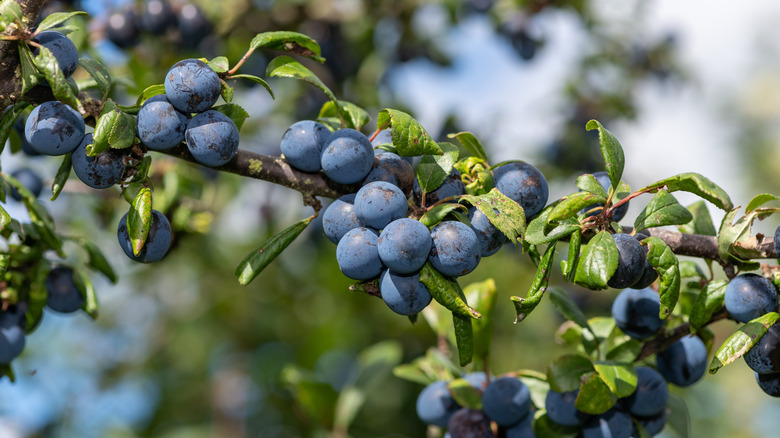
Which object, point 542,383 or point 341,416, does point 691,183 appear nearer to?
point 542,383

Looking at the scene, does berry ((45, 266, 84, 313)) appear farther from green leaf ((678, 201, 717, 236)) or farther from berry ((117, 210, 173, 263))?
green leaf ((678, 201, 717, 236))

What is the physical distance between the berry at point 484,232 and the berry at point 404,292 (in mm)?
139

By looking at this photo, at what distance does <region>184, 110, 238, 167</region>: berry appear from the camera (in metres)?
1.21

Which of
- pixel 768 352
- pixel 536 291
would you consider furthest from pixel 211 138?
pixel 768 352

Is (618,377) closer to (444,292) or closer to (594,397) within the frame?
(594,397)

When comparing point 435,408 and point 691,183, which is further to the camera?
point 435,408

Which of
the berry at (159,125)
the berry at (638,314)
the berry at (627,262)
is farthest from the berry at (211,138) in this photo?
the berry at (638,314)

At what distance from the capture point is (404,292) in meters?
1.18

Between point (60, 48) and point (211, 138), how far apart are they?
1.09 ft

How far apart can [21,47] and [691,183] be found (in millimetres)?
1242

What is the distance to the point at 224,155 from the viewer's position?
1229mm

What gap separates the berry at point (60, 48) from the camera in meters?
1.22

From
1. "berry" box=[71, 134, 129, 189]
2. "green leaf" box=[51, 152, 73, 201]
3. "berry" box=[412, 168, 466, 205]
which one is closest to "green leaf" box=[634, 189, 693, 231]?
"berry" box=[412, 168, 466, 205]

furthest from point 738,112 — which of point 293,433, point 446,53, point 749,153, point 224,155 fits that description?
point 224,155
